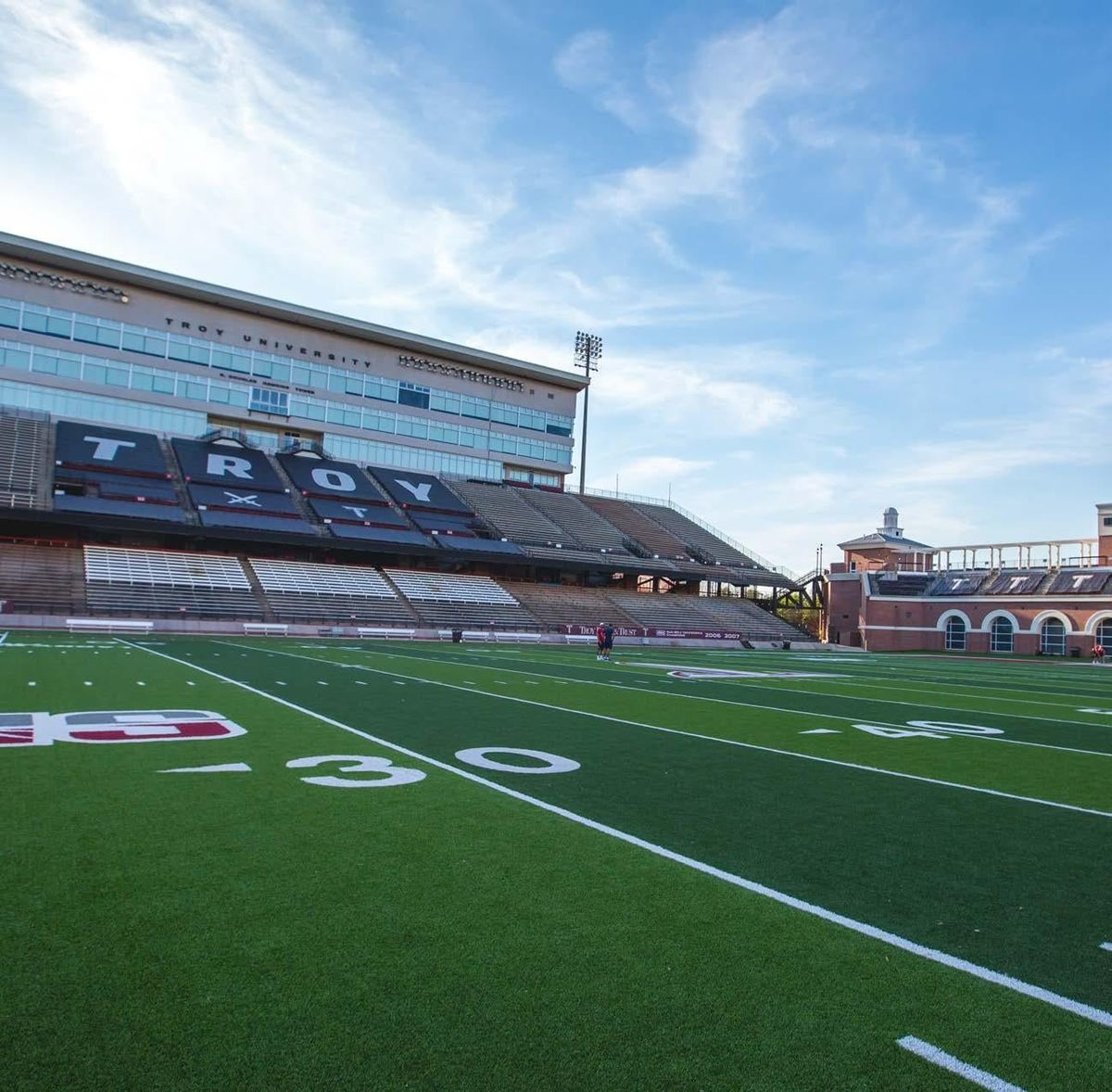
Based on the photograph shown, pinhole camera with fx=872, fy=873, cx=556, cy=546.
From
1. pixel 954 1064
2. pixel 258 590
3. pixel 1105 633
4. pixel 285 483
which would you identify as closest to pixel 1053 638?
pixel 1105 633

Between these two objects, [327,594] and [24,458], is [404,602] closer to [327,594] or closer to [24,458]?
[327,594]

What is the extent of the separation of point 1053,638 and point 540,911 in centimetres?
5353

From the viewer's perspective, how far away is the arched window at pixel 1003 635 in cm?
5103

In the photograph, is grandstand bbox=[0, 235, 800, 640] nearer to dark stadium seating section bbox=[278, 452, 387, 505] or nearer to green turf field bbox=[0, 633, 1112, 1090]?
dark stadium seating section bbox=[278, 452, 387, 505]

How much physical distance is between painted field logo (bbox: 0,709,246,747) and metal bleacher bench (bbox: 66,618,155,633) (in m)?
25.9

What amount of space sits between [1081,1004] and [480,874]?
2895mm

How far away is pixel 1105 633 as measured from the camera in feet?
157

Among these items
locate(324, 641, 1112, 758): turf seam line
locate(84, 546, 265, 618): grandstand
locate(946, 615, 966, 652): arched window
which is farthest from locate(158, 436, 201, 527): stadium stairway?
locate(946, 615, 966, 652): arched window

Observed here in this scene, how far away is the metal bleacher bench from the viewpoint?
33.9 metres

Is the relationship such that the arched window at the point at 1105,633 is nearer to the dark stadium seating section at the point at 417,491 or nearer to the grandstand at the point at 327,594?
the dark stadium seating section at the point at 417,491

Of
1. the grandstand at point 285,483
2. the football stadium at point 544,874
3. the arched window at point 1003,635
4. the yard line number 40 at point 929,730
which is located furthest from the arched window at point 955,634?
the yard line number 40 at point 929,730

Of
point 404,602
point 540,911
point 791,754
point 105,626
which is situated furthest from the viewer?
point 404,602

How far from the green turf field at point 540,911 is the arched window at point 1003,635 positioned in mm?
45758

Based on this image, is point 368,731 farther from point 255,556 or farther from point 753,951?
point 255,556
